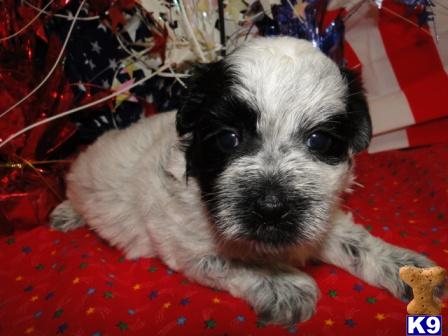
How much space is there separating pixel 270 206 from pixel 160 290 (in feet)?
1.95

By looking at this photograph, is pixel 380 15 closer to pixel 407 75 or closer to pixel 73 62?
pixel 407 75

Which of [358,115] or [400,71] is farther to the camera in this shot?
[400,71]

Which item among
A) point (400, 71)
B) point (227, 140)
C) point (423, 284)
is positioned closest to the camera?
point (423, 284)

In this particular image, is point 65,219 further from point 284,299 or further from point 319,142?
point 319,142

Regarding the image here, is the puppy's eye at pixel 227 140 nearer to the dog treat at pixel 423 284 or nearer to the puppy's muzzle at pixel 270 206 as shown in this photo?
the puppy's muzzle at pixel 270 206

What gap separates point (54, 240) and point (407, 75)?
2083 millimetres

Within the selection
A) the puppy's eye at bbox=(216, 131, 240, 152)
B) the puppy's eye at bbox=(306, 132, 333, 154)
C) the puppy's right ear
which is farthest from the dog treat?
the puppy's right ear

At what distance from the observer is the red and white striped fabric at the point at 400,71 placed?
240 cm

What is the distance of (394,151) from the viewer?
2.54 meters

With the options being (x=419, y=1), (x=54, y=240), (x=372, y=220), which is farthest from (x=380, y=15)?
(x=54, y=240)

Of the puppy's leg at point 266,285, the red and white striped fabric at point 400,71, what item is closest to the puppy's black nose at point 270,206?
the puppy's leg at point 266,285
